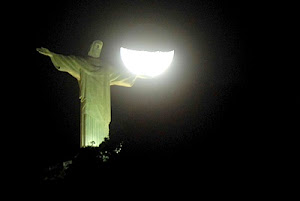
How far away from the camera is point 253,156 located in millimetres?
10148

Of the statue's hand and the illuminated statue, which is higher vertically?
the statue's hand

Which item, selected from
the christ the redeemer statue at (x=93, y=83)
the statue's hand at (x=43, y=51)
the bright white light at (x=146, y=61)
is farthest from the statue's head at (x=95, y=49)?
the statue's hand at (x=43, y=51)

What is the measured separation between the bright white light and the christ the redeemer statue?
26cm

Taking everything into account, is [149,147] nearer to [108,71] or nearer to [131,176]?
[131,176]

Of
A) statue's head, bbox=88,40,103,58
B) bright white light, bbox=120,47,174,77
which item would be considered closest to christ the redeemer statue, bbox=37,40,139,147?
statue's head, bbox=88,40,103,58

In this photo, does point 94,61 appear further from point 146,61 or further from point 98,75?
point 146,61

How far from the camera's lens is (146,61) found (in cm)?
1391

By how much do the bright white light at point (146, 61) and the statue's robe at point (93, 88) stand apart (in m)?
0.28

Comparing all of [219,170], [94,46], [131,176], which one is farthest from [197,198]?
[94,46]

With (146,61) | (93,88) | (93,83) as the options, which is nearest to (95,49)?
(93,83)

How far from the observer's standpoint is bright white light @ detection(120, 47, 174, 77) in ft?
45.5

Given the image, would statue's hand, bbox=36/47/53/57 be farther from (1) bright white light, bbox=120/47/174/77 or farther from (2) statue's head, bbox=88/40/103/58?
(1) bright white light, bbox=120/47/174/77

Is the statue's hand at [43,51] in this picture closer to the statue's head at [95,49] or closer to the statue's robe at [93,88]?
the statue's robe at [93,88]

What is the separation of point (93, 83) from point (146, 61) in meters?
1.50
